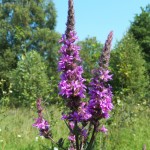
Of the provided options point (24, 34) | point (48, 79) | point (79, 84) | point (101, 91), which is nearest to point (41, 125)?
point (79, 84)

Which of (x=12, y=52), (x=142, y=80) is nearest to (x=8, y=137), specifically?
(x=142, y=80)

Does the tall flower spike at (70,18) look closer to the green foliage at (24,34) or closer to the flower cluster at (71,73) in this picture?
the flower cluster at (71,73)

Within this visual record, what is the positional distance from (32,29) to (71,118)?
124ft

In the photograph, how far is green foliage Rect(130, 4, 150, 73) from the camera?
104 feet

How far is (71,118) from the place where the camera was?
2814 mm

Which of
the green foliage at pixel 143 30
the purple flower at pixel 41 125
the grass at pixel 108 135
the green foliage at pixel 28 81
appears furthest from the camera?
the green foliage at pixel 143 30

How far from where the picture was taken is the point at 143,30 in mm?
32125

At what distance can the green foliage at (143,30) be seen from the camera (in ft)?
104

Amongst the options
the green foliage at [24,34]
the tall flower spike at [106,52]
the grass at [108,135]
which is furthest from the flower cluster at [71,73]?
the green foliage at [24,34]

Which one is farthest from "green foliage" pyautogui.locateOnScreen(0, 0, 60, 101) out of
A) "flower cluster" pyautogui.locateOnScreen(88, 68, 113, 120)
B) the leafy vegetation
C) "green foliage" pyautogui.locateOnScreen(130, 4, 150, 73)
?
"flower cluster" pyautogui.locateOnScreen(88, 68, 113, 120)

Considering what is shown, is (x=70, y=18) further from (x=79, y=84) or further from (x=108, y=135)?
(x=108, y=135)

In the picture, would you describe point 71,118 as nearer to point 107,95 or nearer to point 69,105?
point 69,105

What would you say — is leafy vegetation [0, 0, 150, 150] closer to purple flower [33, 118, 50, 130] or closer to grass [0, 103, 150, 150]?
grass [0, 103, 150, 150]

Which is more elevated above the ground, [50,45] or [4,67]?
[50,45]
